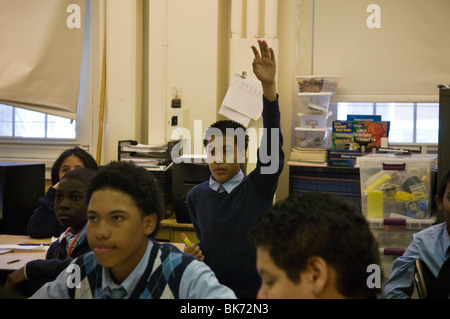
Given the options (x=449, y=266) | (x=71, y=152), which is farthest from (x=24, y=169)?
(x=449, y=266)

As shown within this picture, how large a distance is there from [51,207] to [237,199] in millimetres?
1225

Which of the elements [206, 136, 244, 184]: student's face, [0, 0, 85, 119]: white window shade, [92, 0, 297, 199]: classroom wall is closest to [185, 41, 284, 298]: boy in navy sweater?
[206, 136, 244, 184]: student's face

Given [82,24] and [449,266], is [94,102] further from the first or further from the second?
[449,266]

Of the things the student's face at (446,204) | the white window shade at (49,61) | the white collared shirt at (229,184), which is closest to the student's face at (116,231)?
the white collared shirt at (229,184)

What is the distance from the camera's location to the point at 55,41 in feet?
14.0

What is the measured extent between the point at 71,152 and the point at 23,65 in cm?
160

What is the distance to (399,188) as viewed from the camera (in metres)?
3.09

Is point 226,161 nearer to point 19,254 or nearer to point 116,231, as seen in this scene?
point 116,231

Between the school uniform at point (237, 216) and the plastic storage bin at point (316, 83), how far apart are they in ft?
4.94

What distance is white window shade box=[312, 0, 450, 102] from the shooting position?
3682 millimetres

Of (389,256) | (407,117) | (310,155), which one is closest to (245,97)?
(310,155)

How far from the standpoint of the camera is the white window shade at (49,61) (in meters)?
4.25

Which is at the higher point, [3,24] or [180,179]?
[3,24]

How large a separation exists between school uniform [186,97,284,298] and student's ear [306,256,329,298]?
3.78 feet
